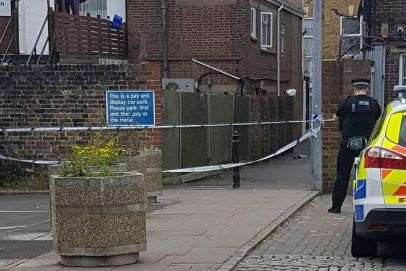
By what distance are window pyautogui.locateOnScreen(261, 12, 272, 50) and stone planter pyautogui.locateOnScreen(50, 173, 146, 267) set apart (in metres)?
19.8

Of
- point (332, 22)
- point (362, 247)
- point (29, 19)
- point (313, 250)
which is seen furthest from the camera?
point (332, 22)

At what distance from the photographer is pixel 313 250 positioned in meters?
9.09

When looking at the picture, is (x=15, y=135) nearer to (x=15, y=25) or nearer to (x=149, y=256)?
(x=15, y=25)

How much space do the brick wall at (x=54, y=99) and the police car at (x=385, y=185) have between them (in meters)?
8.26

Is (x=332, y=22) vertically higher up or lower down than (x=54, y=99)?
higher up

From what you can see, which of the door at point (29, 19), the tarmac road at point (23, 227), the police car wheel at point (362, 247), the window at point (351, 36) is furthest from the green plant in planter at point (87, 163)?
the door at point (29, 19)

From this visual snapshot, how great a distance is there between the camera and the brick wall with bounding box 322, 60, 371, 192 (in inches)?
589

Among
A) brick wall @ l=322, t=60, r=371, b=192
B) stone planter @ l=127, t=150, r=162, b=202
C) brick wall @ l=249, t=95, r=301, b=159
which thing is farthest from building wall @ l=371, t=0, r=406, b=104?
stone planter @ l=127, t=150, r=162, b=202

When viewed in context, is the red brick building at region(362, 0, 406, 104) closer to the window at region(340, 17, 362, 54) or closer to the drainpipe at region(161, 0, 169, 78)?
the window at region(340, 17, 362, 54)

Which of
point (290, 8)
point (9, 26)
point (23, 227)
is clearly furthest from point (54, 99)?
point (290, 8)

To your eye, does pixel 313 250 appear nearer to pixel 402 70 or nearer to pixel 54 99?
pixel 54 99

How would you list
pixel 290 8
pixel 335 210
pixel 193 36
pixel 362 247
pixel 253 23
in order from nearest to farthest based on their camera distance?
pixel 362 247 < pixel 335 210 < pixel 193 36 < pixel 253 23 < pixel 290 8

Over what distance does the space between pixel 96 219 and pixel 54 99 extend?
8.80 meters

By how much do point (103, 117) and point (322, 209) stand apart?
5116mm
